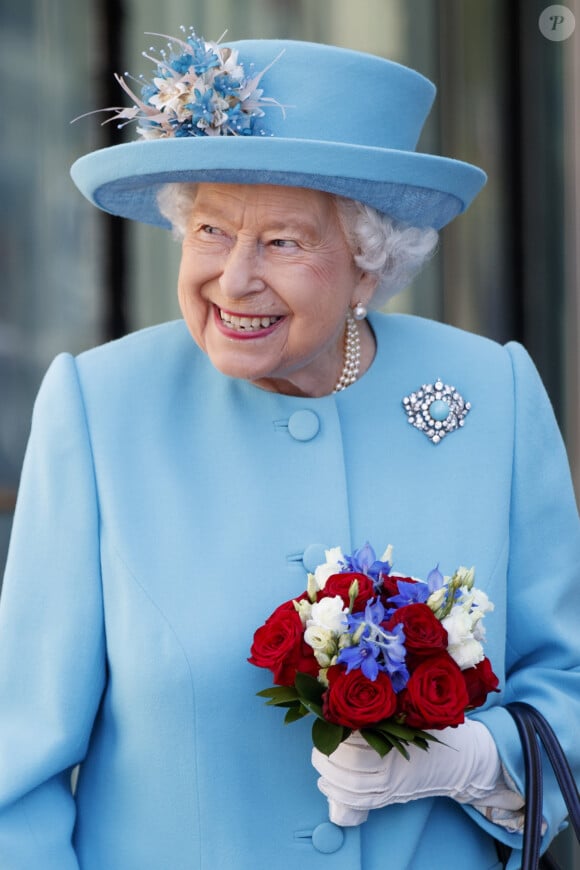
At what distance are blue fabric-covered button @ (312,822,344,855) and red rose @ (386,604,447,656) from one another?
17.0 inches

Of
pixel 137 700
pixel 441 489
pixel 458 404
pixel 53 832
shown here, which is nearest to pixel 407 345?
pixel 458 404

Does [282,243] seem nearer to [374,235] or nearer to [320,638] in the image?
[374,235]

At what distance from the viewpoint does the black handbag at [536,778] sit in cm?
209

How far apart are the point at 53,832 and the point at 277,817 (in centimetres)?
37

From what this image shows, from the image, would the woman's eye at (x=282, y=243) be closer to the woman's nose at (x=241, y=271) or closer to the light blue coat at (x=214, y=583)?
the woman's nose at (x=241, y=271)

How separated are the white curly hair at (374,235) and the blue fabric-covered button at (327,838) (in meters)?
0.98

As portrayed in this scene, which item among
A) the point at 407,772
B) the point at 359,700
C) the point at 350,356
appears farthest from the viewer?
the point at 350,356

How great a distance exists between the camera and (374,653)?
189 centimetres

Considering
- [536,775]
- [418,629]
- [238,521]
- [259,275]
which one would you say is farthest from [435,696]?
[259,275]

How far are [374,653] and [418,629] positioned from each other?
8cm

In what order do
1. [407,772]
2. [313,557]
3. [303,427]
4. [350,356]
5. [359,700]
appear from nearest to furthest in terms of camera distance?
[359,700] < [407,772] < [313,557] < [303,427] < [350,356]

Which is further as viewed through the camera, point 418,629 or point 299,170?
point 299,170

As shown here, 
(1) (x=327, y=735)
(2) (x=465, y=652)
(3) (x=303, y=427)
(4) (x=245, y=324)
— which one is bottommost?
(1) (x=327, y=735)

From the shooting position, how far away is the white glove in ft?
6.77
